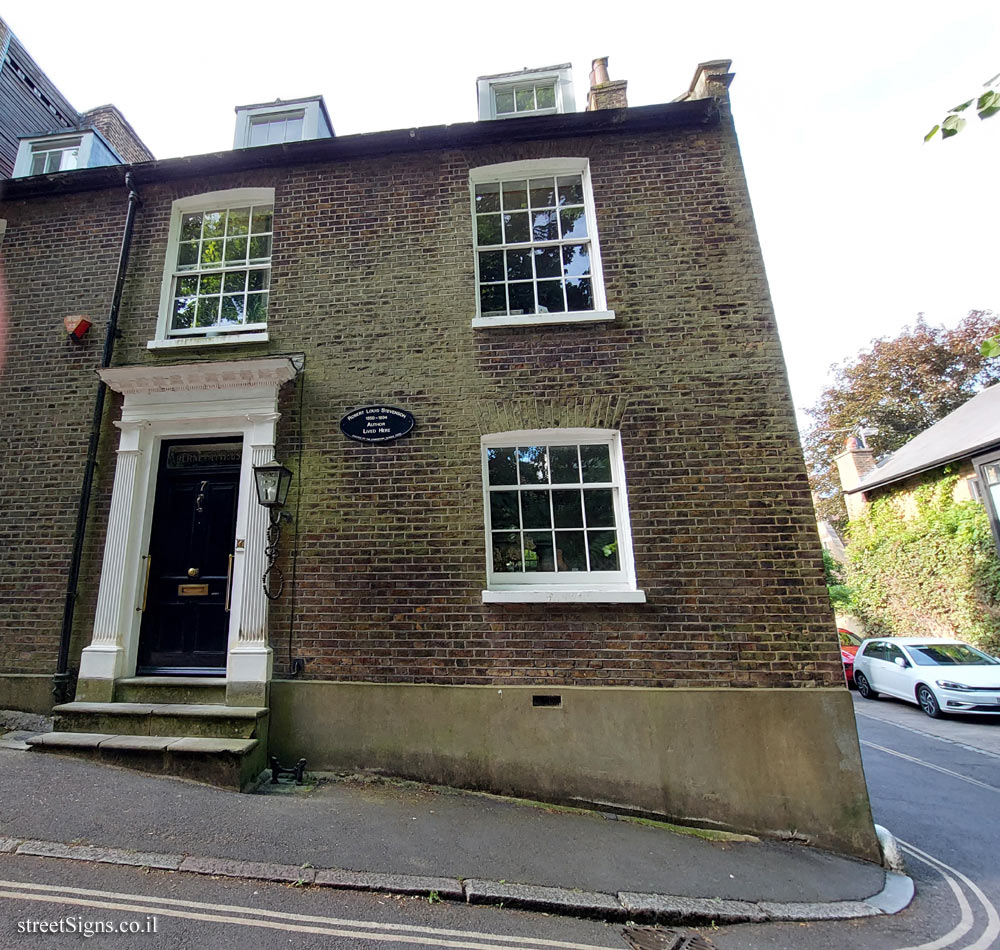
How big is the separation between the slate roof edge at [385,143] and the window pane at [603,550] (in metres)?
4.72

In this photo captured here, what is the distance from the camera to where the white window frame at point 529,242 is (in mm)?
5473

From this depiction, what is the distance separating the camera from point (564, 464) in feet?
17.3

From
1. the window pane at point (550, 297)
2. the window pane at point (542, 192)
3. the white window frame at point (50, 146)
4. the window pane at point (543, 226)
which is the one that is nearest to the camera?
the window pane at point (550, 297)

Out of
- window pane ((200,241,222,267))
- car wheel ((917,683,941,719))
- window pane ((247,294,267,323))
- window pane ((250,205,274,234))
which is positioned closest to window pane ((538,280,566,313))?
window pane ((247,294,267,323))

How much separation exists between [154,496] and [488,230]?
4.79 metres

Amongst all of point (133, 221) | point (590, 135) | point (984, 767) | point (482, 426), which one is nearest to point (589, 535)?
point (482, 426)

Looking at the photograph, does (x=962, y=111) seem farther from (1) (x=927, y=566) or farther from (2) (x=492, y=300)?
(1) (x=927, y=566)

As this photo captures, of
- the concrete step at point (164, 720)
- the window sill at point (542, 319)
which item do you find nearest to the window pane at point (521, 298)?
the window sill at point (542, 319)

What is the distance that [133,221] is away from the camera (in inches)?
247

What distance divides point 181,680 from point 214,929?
2815 mm

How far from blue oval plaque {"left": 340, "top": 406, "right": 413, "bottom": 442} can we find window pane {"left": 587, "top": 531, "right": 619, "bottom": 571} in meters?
2.15

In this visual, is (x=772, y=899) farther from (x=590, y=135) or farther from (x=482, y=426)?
(x=590, y=135)

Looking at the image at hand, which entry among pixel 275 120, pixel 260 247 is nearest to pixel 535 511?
pixel 260 247

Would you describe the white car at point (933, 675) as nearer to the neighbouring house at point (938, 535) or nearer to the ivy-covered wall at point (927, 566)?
the ivy-covered wall at point (927, 566)
